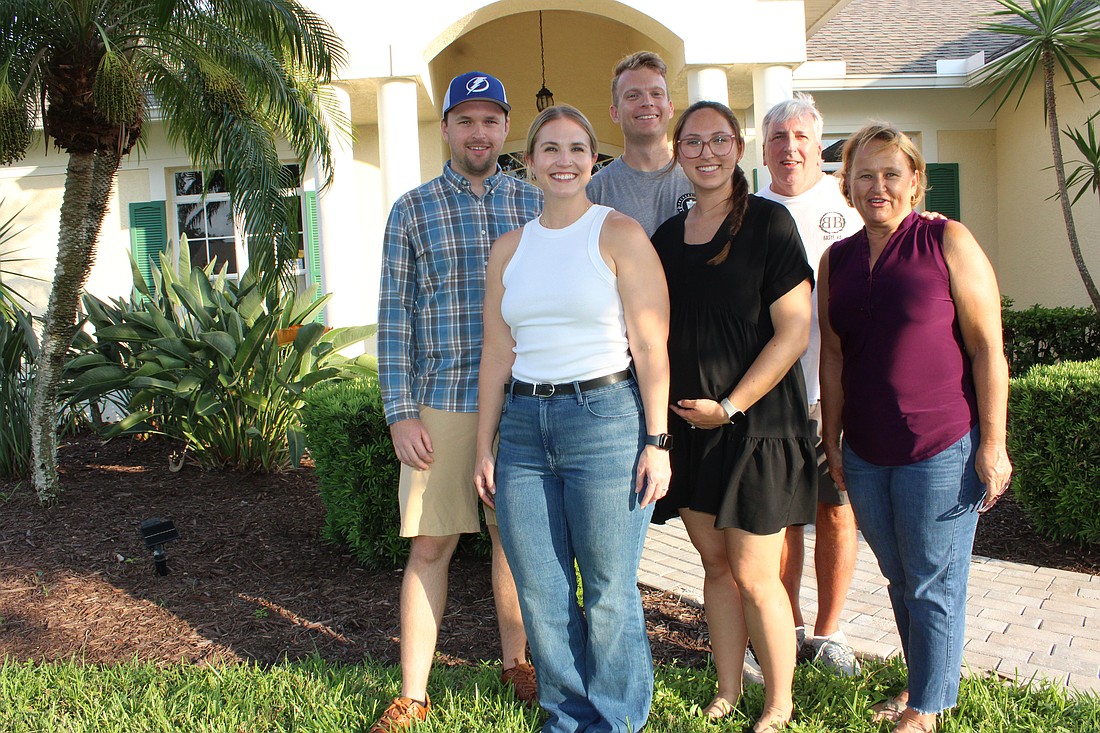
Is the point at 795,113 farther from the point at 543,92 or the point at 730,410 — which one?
the point at 543,92

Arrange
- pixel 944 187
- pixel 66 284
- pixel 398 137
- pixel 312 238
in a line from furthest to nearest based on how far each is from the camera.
Result: pixel 944 187 → pixel 312 238 → pixel 398 137 → pixel 66 284

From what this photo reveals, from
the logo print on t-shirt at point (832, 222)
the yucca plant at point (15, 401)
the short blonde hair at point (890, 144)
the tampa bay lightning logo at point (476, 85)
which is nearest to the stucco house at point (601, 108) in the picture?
the yucca plant at point (15, 401)

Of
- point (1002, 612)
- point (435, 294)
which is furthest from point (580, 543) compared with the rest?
point (1002, 612)

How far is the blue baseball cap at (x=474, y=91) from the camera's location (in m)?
3.18

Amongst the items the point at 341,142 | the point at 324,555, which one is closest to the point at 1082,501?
the point at 324,555

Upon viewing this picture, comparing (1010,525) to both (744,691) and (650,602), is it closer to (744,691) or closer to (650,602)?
(650,602)

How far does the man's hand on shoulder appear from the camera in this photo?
310 cm

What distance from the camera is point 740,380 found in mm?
2789

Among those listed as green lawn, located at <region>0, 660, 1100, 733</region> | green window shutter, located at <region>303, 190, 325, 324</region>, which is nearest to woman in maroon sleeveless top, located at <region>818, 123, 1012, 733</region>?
green lawn, located at <region>0, 660, 1100, 733</region>

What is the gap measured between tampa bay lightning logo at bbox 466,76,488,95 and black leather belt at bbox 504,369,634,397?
3.70 ft

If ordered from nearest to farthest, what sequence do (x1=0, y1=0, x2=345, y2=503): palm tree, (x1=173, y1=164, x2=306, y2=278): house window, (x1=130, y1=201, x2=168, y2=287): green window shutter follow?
1. (x1=0, y1=0, x2=345, y2=503): palm tree
2. (x1=130, y1=201, x2=168, y2=287): green window shutter
3. (x1=173, y1=164, x2=306, y2=278): house window

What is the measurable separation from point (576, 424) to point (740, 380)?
0.54 meters

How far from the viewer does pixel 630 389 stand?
2.74 m

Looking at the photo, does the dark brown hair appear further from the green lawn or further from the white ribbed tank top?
the green lawn
